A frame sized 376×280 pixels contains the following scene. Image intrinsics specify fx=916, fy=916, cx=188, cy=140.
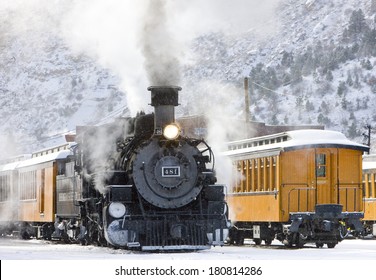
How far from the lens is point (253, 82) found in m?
136

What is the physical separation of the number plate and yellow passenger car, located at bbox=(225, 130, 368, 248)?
15.1ft

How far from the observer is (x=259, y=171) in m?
26.4

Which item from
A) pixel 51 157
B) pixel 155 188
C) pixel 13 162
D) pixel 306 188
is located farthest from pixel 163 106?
pixel 13 162

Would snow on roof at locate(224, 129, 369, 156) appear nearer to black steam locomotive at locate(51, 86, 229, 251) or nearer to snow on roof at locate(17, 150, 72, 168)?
black steam locomotive at locate(51, 86, 229, 251)

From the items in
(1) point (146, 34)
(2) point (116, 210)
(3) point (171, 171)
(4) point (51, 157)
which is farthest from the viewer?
(4) point (51, 157)

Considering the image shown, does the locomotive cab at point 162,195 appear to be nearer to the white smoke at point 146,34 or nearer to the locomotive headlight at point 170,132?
the locomotive headlight at point 170,132

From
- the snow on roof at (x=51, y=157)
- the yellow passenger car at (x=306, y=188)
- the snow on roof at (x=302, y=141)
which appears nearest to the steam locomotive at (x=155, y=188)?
the yellow passenger car at (x=306, y=188)

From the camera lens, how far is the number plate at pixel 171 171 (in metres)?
21.4

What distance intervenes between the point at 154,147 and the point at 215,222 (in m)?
2.31

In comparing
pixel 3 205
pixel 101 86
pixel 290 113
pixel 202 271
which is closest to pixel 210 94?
pixel 290 113

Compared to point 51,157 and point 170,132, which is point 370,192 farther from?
point 170,132

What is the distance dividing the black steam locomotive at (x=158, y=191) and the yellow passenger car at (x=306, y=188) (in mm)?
3581

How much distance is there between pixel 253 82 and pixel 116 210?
379ft

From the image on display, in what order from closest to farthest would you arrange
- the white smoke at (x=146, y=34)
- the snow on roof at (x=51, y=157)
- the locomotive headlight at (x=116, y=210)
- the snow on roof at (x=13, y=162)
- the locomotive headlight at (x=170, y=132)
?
the locomotive headlight at (x=116, y=210) → the locomotive headlight at (x=170, y=132) → the white smoke at (x=146, y=34) → the snow on roof at (x=51, y=157) → the snow on roof at (x=13, y=162)
